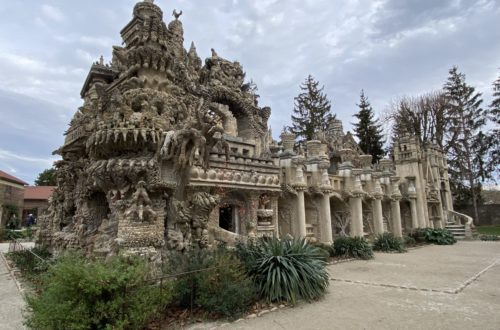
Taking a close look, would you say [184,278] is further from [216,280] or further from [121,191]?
[121,191]

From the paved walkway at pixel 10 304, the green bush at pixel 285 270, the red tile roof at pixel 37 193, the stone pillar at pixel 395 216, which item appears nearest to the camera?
the paved walkway at pixel 10 304

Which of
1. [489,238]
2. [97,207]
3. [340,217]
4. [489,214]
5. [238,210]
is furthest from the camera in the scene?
[489,214]

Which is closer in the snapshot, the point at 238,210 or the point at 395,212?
the point at 238,210

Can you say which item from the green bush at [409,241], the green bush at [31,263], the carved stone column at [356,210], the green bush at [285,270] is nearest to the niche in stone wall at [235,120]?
the carved stone column at [356,210]

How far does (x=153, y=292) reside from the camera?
233 inches

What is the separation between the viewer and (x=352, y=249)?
51.5 feet

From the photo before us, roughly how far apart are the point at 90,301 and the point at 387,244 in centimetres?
1773

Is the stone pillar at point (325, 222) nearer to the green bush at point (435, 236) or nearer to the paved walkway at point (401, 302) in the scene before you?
the paved walkway at point (401, 302)

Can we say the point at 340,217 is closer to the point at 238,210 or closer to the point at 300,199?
the point at 300,199

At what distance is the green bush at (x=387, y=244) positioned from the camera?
1867 cm

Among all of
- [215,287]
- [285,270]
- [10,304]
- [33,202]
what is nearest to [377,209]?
[285,270]

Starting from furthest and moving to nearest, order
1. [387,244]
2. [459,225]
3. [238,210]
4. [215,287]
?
[459,225] < [387,244] < [238,210] < [215,287]

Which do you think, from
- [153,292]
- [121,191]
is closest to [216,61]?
[121,191]

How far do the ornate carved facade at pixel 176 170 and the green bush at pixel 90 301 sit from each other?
13.1ft
